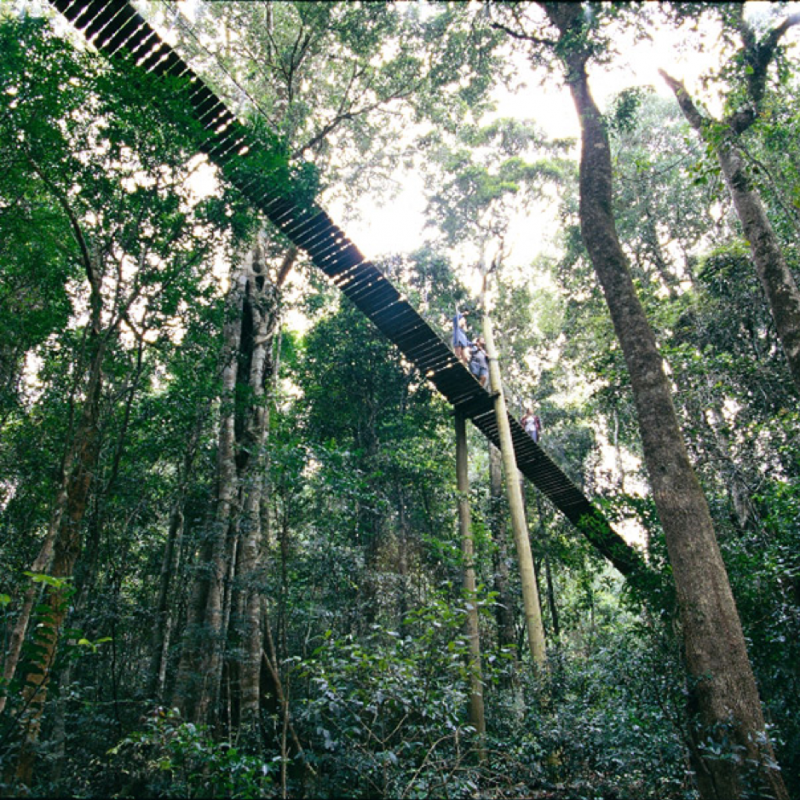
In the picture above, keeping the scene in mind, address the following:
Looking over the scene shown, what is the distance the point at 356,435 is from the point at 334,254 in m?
3.75

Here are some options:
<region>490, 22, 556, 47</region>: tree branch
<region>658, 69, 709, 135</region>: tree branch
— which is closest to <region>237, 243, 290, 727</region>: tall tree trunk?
<region>490, 22, 556, 47</region>: tree branch

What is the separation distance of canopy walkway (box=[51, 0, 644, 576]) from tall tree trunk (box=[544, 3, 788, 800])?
6.61 feet

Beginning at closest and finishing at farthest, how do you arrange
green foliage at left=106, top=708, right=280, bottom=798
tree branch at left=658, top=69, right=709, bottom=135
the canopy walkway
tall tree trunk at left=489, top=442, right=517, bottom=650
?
green foliage at left=106, top=708, right=280, bottom=798 < the canopy walkway < tree branch at left=658, top=69, right=709, bottom=135 < tall tree trunk at left=489, top=442, right=517, bottom=650

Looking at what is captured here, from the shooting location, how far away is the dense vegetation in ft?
9.41

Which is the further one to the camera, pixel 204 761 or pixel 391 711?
pixel 391 711

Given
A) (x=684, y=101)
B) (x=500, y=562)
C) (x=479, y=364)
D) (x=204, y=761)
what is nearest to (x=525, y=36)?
(x=684, y=101)

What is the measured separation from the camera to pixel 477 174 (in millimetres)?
10219

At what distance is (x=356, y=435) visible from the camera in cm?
888

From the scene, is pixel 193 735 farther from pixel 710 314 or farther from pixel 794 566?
pixel 710 314

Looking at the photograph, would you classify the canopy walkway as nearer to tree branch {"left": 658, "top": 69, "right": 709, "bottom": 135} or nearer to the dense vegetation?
the dense vegetation

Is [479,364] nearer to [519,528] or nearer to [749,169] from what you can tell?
[519,528]

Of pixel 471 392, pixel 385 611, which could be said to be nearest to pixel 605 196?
pixel 471 392

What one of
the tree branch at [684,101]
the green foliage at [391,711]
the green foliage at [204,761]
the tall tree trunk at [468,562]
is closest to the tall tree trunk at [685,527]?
the green foliage at [391,711]

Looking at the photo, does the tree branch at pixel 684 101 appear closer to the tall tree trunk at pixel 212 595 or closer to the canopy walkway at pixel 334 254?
the canopy walkway at pixel 334 254
